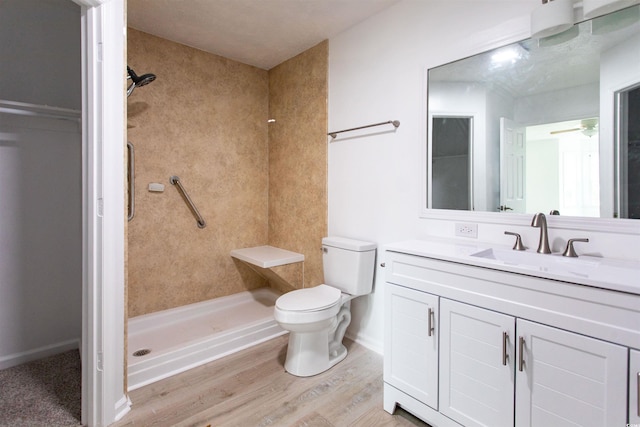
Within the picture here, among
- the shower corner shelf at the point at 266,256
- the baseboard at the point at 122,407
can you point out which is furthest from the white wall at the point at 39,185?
the shower corner shelf at the point at 266,256

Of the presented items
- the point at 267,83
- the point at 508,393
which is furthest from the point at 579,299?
the point at 267,83

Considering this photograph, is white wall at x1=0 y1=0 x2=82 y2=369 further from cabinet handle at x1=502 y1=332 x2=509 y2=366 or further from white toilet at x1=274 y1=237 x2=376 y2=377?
cabinet handle at x1=502 y1=332 x2=509 y2=366

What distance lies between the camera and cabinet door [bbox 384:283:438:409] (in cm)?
146

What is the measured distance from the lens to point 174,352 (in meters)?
2.04

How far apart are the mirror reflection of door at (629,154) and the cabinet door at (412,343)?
883 millimetres

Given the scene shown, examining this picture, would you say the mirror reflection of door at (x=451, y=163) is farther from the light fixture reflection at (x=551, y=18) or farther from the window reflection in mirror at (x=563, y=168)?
the light fixture reflection at (x=551, y=18)

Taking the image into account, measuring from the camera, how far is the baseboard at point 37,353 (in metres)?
2.00

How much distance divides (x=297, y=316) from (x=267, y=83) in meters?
2.46

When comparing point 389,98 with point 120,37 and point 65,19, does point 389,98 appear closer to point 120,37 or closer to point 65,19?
point 120,37

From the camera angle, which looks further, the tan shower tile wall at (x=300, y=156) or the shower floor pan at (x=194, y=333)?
the tan shower tile wall at (x=300, y=156)

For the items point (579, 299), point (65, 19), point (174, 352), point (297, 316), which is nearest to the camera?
point (579, 299)

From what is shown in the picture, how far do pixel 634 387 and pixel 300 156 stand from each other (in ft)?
8.18

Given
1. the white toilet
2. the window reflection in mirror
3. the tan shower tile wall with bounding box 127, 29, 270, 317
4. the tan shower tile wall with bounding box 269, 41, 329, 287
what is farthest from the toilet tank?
the tan shower tile wall with bounding box 127, 29, 270, 317

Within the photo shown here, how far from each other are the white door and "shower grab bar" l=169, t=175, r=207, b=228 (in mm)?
2376
